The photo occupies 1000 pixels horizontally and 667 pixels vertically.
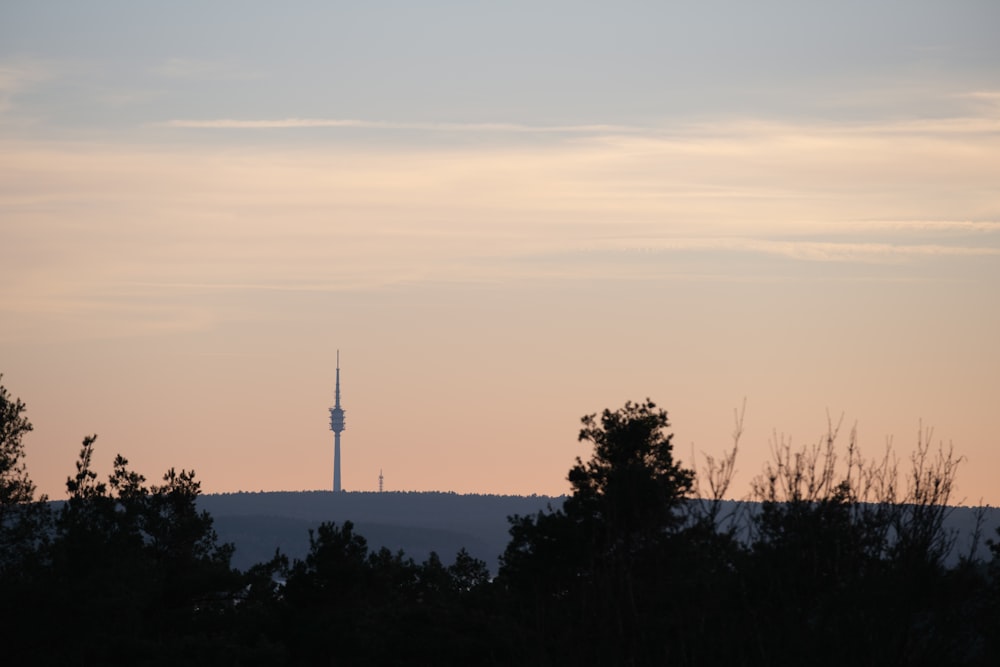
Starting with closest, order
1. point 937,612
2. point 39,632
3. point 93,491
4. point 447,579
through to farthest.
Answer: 1. point 937,612
2. point 39,632
3. point 93,491
4. point 447,579

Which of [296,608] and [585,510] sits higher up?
[585,510]

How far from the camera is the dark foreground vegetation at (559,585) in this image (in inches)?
985

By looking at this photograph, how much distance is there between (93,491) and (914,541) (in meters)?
43.2

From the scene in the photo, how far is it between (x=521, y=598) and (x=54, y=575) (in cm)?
1513

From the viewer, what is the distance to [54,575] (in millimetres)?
51125

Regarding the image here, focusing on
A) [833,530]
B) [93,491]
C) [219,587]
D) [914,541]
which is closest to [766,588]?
[833,530]

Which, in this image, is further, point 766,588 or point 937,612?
point 766,588

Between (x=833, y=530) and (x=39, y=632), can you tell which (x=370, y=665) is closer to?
(x=39, y=632)

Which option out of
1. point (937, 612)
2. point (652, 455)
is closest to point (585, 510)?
point (652, 455)

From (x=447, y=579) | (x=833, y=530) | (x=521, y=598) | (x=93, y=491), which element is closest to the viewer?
(x=833, y=530)

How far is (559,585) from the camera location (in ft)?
180

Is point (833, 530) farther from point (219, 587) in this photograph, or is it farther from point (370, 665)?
point (219, 587)

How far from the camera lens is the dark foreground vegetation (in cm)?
2502

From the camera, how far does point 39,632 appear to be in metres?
48.6
